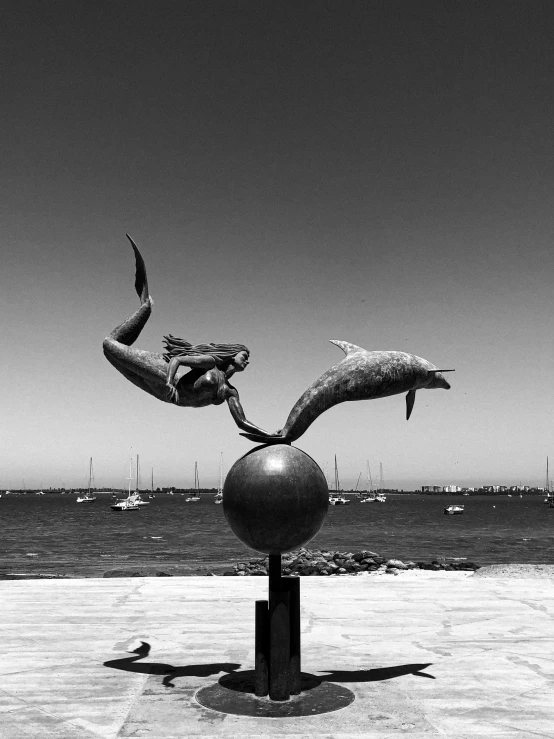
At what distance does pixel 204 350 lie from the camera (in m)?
8.88

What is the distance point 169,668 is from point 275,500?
3.19 m

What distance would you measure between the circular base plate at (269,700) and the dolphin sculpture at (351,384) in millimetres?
2833

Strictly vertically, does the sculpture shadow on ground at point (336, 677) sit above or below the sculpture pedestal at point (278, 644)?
below

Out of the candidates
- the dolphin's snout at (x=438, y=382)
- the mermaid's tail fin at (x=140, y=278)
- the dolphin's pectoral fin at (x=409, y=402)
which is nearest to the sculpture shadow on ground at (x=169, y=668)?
the dolphin's pectoral fin at (x=409, y=402)

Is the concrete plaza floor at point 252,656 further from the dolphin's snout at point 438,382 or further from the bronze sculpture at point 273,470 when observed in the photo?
the dolphin's snout at point 438,382

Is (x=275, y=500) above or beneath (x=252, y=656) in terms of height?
above

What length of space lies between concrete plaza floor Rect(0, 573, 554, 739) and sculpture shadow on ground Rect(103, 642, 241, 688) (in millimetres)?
26

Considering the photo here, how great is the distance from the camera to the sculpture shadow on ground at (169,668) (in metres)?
9.16

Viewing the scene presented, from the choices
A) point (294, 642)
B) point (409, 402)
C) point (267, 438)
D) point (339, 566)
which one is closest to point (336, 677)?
point (294, 642)

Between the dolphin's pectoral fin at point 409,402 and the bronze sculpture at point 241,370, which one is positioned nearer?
the bronze sculpture at point 241,370

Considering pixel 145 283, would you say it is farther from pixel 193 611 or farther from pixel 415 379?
pixel 193 611

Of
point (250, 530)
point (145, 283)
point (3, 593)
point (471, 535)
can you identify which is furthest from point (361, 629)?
point (471, 535)

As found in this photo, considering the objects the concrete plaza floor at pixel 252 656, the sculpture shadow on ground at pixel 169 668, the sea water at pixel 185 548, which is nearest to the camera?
the concrete plaza floor at pixel 252 656

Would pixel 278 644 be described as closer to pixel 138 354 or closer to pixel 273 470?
pixel 273 470
